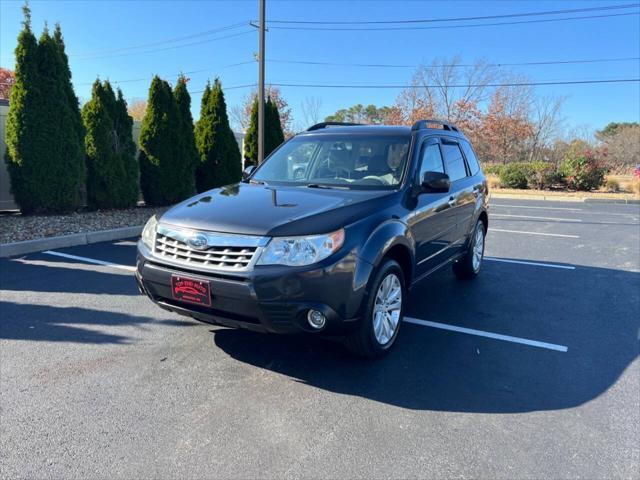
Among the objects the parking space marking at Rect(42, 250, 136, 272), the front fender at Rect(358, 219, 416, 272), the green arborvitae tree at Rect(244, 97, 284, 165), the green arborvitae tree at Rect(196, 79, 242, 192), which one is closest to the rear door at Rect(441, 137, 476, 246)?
the front fender at Rect(358, 219, 416, 272)

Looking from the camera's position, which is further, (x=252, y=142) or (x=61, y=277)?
(x=252, y=142)

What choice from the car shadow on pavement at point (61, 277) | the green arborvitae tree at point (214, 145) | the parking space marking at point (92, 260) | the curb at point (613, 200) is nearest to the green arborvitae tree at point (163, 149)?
the green arborvitae tree at point (214, 145)


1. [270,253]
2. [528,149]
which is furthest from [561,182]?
[270,253]

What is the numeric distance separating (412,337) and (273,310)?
167 centimetres

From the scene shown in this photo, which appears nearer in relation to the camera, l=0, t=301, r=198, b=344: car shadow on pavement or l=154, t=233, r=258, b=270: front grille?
l=154, t=233, r=258, b=270: front grille

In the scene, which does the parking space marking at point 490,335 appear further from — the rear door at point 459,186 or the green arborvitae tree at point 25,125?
the green arborvitae tree at point 25,125

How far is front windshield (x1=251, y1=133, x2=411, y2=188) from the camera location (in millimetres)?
4176

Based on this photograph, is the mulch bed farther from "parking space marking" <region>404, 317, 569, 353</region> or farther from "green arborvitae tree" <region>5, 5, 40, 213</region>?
"parking space marking" <region>404, 317, 569, 353</region>

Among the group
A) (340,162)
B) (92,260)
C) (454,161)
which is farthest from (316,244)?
(92,260)

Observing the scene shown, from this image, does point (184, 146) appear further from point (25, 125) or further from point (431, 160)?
point (431, 160)

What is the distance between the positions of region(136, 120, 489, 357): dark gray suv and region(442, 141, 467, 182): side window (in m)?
0.53

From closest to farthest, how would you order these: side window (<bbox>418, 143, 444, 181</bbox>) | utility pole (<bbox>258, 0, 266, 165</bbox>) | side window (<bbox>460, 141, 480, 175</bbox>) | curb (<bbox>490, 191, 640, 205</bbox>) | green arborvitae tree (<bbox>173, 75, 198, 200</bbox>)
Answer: side window (<bbox>418, 143, 444, 181</bbox>), side window (<bbox>460, 141, 480, 175</bbox>), green arborvitae tree (<bbox>173, 75, 198, 200</bbox>), utility pole (<bbox>258, 0, 266, 165</bbox>), curb (<bbox>490, 191, 640, 205</bbox>)

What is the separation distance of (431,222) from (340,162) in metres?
1.03

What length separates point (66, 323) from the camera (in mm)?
4281
